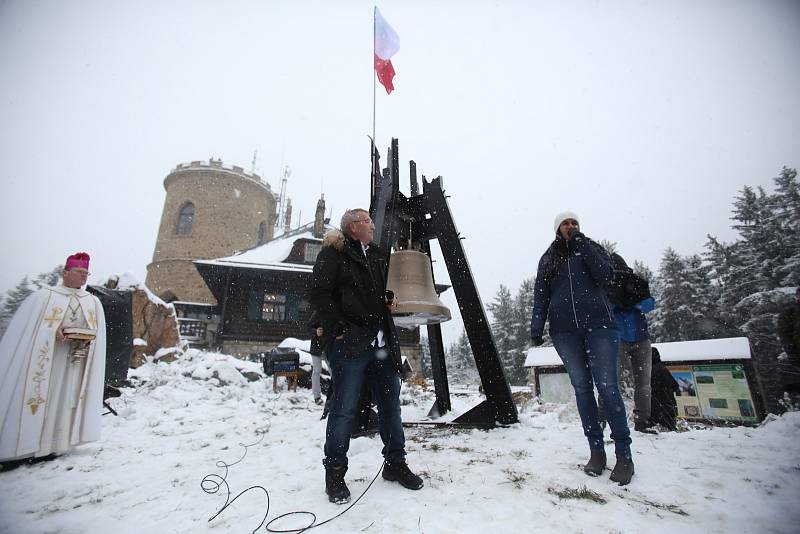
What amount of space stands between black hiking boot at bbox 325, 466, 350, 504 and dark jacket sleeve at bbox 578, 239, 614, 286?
Result: 222 cm

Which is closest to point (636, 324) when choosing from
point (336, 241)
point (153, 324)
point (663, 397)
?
point (663, 397)

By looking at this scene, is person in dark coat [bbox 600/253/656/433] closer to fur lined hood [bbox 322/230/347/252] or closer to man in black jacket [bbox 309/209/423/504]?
man in black jacket [bbox 309/209/423/504]

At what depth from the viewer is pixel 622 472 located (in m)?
2.23

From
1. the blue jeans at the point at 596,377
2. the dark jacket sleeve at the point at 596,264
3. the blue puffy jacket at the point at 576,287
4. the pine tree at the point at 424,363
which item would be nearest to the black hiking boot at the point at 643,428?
the blue jeans at the point at 596,377

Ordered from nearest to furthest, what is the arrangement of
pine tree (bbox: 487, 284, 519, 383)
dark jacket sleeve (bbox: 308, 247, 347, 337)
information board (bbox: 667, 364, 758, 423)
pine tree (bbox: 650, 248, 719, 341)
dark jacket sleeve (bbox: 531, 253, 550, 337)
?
dark jacket sleeve (bbox: 308, 247, 347, 337), dark jacket sleeve (bbox: 531, 253, 550, 337), information board (bbox: 667, 364, 758, 423), pine tree (bbox: 650, 248, 719, 341), pine tree (bbox: 487, 284, 519, 383)

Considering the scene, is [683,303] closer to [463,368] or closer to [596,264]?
[463,368]

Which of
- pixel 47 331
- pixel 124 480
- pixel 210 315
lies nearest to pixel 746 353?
pixel 124 480

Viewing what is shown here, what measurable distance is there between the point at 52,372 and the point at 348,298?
10.9 ft

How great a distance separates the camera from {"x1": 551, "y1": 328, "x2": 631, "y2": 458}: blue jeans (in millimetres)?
2373

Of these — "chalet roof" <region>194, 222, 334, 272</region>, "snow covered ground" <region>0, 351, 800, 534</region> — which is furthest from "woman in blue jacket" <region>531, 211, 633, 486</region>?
"chalet roof" <region>194, 222, 334, 272</region>

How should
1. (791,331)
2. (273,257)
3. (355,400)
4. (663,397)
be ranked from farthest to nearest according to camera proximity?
(273,257) < (663,397) < (791,331) < (355,400)

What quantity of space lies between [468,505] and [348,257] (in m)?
1.68

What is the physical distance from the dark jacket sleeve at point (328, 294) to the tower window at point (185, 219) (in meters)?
28.3

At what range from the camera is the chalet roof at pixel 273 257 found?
1755 centimetres
